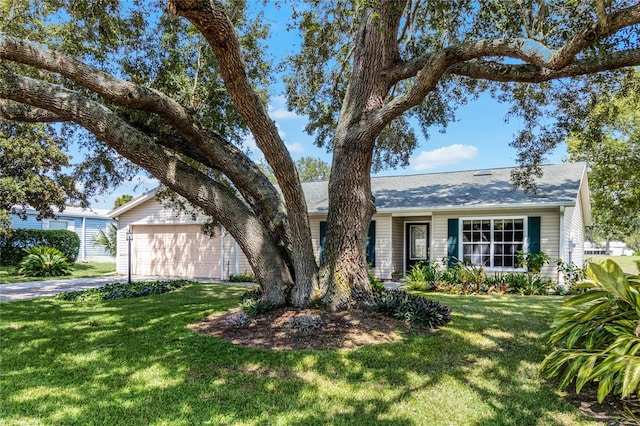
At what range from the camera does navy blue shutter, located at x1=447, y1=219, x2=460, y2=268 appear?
484 inches

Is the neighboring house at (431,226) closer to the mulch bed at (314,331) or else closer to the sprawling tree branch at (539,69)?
the sprawling tree branch at (539,69)

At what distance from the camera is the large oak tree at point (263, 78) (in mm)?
5047

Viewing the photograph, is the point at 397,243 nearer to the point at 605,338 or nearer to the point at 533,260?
the point at 533,260

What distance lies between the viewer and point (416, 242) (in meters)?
14.2

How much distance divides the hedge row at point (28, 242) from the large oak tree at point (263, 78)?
14175 mm

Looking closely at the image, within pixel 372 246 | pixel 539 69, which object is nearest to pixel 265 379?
pixel 539 69

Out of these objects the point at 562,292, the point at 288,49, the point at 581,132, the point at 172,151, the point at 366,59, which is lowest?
the point at 562,292

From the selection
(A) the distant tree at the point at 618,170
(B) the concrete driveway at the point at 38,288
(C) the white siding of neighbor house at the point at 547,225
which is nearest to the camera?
(B) the concrete driveway at the point at 38,288

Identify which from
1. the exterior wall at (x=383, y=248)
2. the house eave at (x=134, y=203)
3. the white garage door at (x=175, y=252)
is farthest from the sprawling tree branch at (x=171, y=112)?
the house eave at (x=134, y=203)

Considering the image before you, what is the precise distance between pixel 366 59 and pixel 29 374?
6.23m

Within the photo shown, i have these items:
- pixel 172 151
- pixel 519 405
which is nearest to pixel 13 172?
pixel 172 151

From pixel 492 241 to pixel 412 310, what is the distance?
6.96m

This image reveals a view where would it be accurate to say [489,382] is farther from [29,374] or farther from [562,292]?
[562,292]

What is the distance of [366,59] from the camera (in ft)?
21.7
